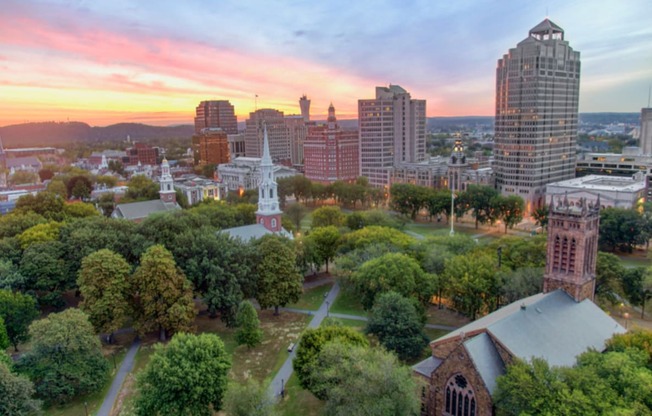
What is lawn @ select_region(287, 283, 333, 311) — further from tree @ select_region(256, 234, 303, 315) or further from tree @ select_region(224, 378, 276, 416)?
tree @ select_region(224, 378, 276, 416)

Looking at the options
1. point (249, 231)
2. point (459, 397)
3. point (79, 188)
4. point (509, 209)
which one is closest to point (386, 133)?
point (509, 209)

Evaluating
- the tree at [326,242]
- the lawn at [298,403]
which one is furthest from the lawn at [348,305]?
the lawn at [298,403]

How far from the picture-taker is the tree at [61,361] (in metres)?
38.8

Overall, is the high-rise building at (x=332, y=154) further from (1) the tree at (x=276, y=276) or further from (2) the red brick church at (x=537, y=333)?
(2) the red brick church at (x=537, y=333)

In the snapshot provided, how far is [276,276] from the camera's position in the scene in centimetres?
5709

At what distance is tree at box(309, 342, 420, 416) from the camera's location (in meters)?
29.4

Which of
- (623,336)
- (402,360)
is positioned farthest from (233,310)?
(623,336)

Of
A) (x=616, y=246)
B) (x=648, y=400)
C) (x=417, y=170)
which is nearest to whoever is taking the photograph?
(x=648, y=400)

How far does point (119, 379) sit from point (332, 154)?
13333 cm

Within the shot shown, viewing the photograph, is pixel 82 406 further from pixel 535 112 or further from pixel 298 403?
pixel 535 112

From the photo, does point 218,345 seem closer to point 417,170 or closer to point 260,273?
point 260,273

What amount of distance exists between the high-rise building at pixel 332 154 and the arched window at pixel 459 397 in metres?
139

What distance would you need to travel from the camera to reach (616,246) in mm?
88688

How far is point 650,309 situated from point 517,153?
77.8 meters
